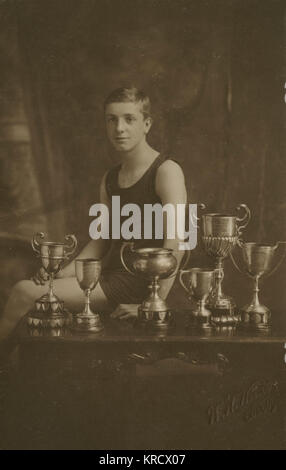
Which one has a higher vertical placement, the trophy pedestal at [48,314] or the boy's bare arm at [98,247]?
the boy's bare arm at [98,247]

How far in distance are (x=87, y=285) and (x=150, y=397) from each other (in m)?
0.74

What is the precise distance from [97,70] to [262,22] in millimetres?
1031

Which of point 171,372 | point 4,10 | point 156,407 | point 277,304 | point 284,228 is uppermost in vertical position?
point 4,10

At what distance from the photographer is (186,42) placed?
3.08 meters

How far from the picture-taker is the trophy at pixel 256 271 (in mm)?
2912

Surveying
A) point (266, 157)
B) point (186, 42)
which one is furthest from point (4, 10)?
point (266, 157)

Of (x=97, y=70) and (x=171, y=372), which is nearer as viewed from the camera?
(x=171, y=372)

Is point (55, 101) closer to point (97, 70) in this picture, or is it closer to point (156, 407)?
point (97, 70)

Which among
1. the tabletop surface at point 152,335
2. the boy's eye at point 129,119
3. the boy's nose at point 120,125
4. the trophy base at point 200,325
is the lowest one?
the tabletop surface at point 152,335

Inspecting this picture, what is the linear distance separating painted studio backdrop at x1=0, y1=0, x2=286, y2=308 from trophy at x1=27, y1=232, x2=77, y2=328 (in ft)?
0.80

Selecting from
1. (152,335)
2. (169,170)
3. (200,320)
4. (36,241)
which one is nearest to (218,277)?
(200,320)

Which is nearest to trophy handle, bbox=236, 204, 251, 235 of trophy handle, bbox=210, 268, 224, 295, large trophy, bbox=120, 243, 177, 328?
trophy handle, bbox=210, 268, 224, 295

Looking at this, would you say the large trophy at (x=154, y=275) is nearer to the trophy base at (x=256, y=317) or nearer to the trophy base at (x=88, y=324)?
the trophy base at (x=88, y=324)
